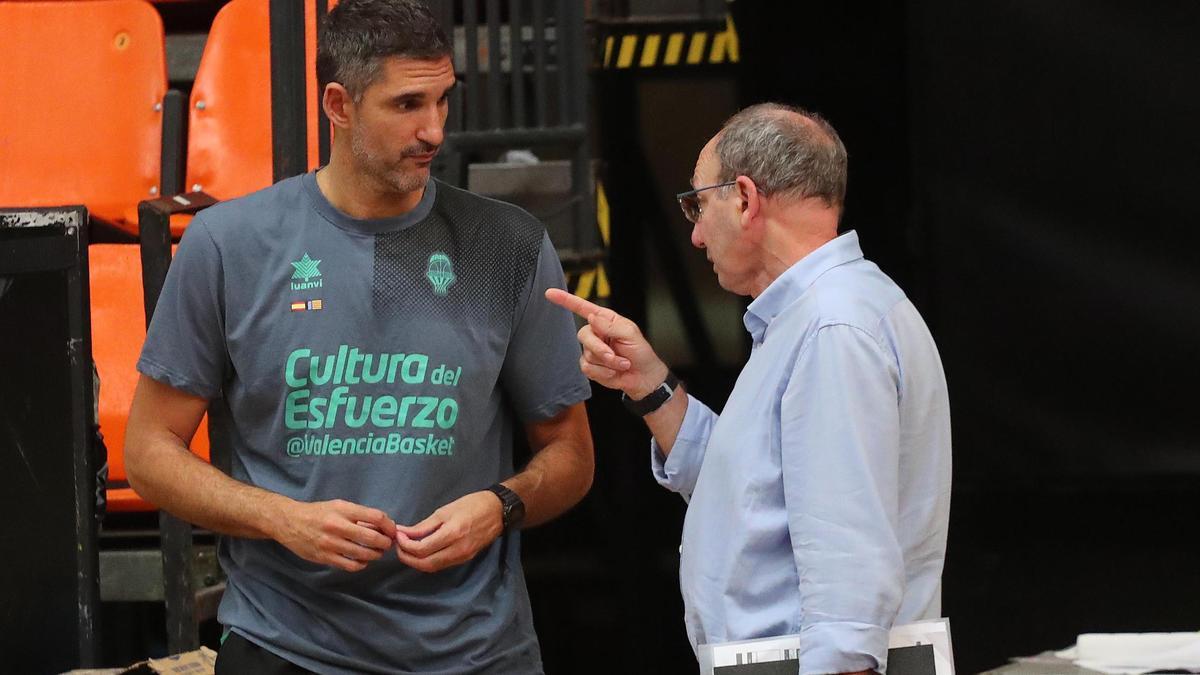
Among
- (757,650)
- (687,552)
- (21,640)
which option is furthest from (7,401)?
(757,650)

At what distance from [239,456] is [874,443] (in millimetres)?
1124

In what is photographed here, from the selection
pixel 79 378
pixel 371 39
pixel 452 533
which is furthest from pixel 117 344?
pixel 452 533

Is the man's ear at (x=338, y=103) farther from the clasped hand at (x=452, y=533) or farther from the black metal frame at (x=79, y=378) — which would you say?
the clasped hand at (x=452, y=533)

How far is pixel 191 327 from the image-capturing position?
2.54 meters

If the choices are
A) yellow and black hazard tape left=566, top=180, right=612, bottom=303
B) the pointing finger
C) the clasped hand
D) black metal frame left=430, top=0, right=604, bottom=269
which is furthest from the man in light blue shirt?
yellow and black hazard tape left=566, top=180, right=612, bottom=303

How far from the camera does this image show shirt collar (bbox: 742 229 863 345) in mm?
2197

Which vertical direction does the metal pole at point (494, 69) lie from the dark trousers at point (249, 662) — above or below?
above

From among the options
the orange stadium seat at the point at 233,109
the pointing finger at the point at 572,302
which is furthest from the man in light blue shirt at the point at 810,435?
the orange stadium seat at the point at 233,109

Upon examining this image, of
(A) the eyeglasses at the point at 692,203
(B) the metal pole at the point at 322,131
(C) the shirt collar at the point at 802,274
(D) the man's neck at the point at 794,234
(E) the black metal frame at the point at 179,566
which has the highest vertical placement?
(B) the metal pole at the point at 322,131

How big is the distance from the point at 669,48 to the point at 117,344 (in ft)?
6.26

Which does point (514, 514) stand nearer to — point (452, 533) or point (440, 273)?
point (452, 533)

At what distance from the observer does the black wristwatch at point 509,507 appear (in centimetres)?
254

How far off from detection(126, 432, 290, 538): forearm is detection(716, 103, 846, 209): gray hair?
0.90 metres

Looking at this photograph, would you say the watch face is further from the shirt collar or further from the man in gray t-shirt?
the shirt collar
